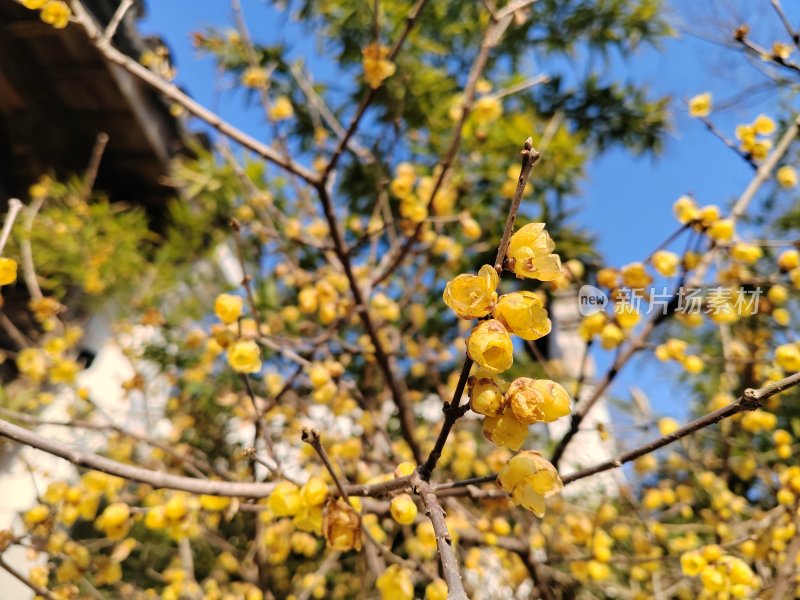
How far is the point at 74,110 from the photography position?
6.37ft

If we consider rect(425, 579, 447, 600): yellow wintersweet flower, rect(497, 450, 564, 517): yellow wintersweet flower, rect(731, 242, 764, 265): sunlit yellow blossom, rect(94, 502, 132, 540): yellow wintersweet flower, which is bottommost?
rect(94, 502, 132, 540): yellow wintersweet flower

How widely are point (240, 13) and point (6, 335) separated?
152 centimetres

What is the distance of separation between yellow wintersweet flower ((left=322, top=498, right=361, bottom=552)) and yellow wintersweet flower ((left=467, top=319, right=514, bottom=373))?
0.86 ft

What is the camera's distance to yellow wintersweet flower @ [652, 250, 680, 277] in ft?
3.08

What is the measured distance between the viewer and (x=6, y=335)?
1827 mm

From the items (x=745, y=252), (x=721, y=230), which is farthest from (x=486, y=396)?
(x=745, y=252)

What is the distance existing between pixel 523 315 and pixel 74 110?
225 cm

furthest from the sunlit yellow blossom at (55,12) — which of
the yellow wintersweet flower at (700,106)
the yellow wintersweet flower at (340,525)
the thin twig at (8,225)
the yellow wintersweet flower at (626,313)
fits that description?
the yellow wintersweet flower at (700,106)

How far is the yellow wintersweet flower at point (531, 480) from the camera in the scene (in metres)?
0.44

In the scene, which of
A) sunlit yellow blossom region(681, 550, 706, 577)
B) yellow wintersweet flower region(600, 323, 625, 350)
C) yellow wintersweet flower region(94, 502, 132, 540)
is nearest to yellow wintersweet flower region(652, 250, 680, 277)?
yellow wintersweet flower region(600, 323, 625, 350)

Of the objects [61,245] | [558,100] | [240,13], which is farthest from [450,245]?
[558,100]

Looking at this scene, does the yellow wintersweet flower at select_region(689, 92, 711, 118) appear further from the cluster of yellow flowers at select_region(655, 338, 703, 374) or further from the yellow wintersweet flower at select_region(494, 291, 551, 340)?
the yellow wintersweet flower at select_region(494, 291, 551, 340)

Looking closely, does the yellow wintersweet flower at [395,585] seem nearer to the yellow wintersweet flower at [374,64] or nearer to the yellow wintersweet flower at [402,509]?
the yellow wintersweet flower at [402,509]

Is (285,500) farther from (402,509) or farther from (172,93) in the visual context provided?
(172,93)
